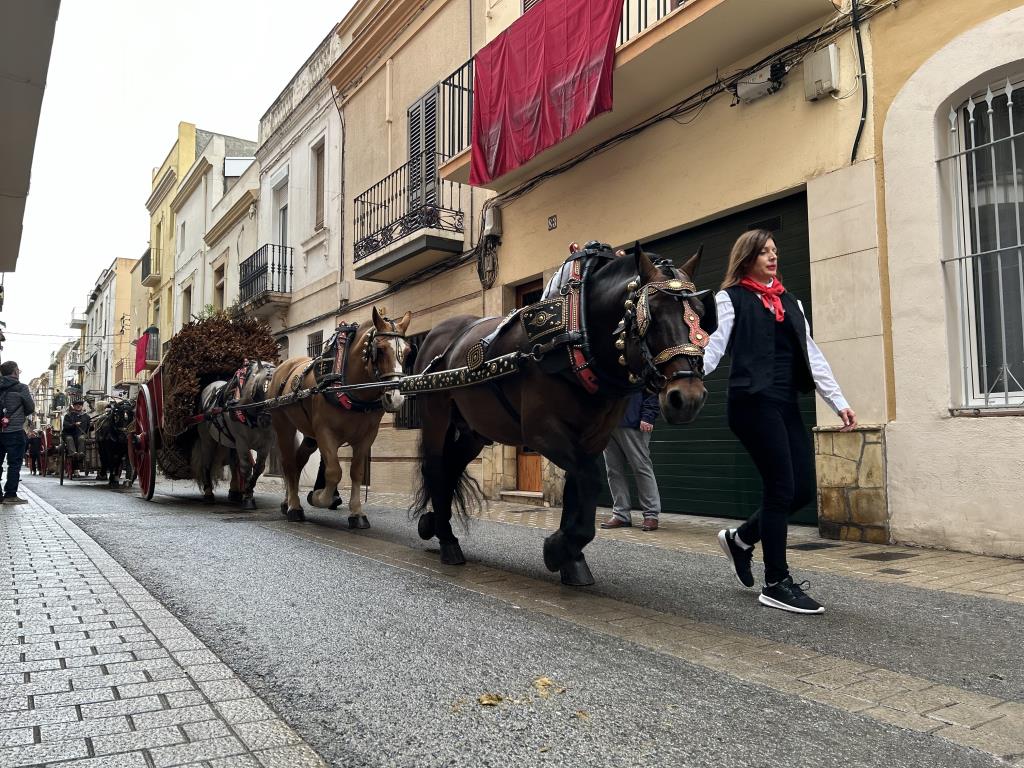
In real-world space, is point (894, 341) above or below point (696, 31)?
below

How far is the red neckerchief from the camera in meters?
3.79

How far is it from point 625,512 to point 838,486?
78.4 inches

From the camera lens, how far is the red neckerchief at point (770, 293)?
3795mm

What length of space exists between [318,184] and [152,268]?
21.5 meters

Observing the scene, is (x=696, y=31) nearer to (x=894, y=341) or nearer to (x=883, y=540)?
(x=894, y=341)

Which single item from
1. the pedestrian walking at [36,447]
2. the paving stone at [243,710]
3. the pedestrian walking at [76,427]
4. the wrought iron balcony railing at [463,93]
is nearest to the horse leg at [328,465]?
the paving stone at [243,710]

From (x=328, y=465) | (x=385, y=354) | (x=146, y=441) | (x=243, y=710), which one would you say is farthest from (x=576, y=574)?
(x=146, y=441)

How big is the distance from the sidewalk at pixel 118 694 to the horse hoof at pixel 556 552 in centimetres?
182

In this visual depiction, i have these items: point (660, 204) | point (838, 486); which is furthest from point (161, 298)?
point (838, 486)

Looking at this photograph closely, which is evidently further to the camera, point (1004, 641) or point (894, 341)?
point (894, 341)

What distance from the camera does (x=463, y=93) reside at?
1198cm

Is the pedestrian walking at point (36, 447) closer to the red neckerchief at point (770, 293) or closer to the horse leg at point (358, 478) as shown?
the horse leg at point (358, 478)

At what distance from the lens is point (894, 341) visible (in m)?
6.16

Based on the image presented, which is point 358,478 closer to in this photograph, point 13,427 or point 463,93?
point 13,427
